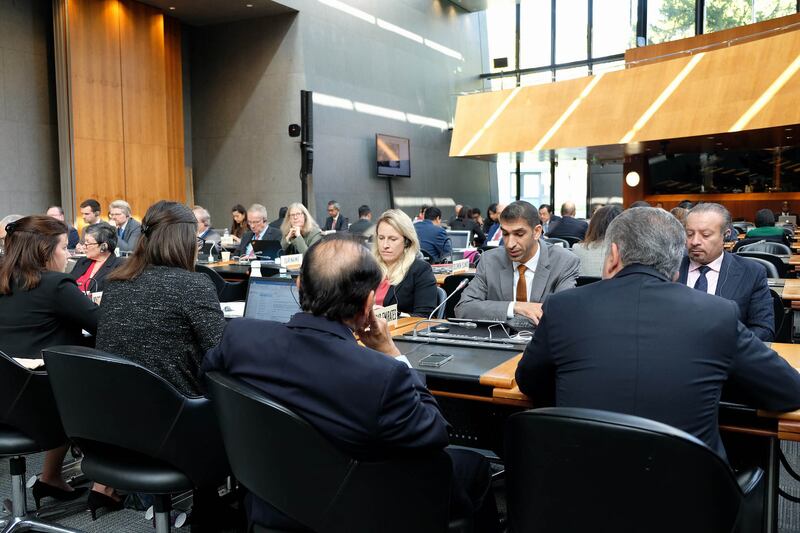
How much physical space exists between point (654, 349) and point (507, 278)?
5.67ft

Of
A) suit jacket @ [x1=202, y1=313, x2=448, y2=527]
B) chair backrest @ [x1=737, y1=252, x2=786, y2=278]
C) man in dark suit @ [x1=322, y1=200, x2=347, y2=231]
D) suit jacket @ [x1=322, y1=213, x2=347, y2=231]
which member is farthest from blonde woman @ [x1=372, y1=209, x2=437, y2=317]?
man in dark suit @ [x1=322, y1=200, x2=347, y2=231]

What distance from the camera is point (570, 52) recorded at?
55.0ft

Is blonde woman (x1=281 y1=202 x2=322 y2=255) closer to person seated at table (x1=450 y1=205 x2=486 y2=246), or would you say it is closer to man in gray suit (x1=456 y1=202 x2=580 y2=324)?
man in gray suit (x1=456 y1=202 x2=580 y2=324)

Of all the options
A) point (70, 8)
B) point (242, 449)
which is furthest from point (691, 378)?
point (70, 8)

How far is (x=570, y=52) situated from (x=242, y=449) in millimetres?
16984

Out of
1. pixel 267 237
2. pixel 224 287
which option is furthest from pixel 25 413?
pixel 267 237

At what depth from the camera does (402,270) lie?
140 inches

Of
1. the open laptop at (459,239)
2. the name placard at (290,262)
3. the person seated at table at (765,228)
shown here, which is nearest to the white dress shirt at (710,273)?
the name placard at (290,262)

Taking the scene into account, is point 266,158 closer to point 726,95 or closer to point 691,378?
point 726,95

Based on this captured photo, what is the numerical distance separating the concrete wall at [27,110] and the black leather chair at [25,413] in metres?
8.16

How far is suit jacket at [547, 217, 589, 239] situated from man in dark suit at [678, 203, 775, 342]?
5289 mm

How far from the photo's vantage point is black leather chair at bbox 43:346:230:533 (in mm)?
1883

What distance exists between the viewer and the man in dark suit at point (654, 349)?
5.08ft

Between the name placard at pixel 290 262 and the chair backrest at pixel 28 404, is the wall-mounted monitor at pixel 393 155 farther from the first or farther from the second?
the chair backrest at pixel 28 404
